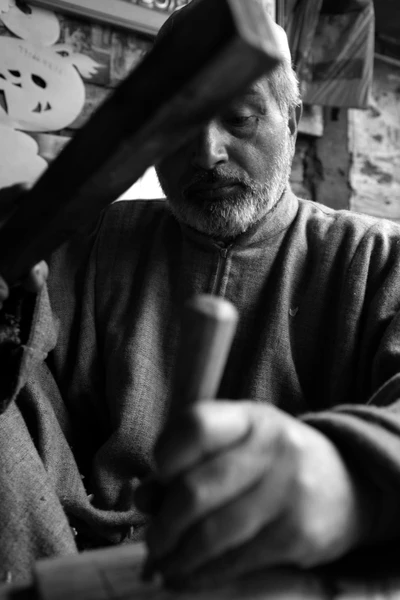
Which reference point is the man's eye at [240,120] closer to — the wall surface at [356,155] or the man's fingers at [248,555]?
the man's fingers at [248,555]

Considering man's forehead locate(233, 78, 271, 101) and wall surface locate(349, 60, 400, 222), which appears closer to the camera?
man's forehead locate(233, 78, 271, 101)

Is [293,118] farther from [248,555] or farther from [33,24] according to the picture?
[33,24]

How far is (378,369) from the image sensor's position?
3.27ft

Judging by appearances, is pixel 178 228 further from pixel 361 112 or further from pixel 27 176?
pixel 361 112

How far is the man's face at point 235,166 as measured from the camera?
3.94ft

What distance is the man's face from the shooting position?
1.20m

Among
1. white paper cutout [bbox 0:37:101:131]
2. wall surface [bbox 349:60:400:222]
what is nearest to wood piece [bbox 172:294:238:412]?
white paper cutout [bbox 0:37:101:131]

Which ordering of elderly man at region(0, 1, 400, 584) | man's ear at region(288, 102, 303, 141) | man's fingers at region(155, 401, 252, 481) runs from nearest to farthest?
man's fingers at region(155, 401, 252, 481) → elderly man at region(0, 1, 400, 584) → man's ear at region(288, 102, 303, 141)

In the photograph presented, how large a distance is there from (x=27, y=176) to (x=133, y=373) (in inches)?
46.6

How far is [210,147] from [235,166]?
0.23 feet

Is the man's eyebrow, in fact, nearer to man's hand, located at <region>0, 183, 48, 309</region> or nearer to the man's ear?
the man's ear

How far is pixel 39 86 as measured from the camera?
2119 mm

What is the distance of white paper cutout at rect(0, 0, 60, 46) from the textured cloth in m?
1.11

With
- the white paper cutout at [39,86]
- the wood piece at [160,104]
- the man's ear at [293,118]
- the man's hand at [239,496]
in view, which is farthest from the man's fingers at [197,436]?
the white paper cutout at [39,86]
